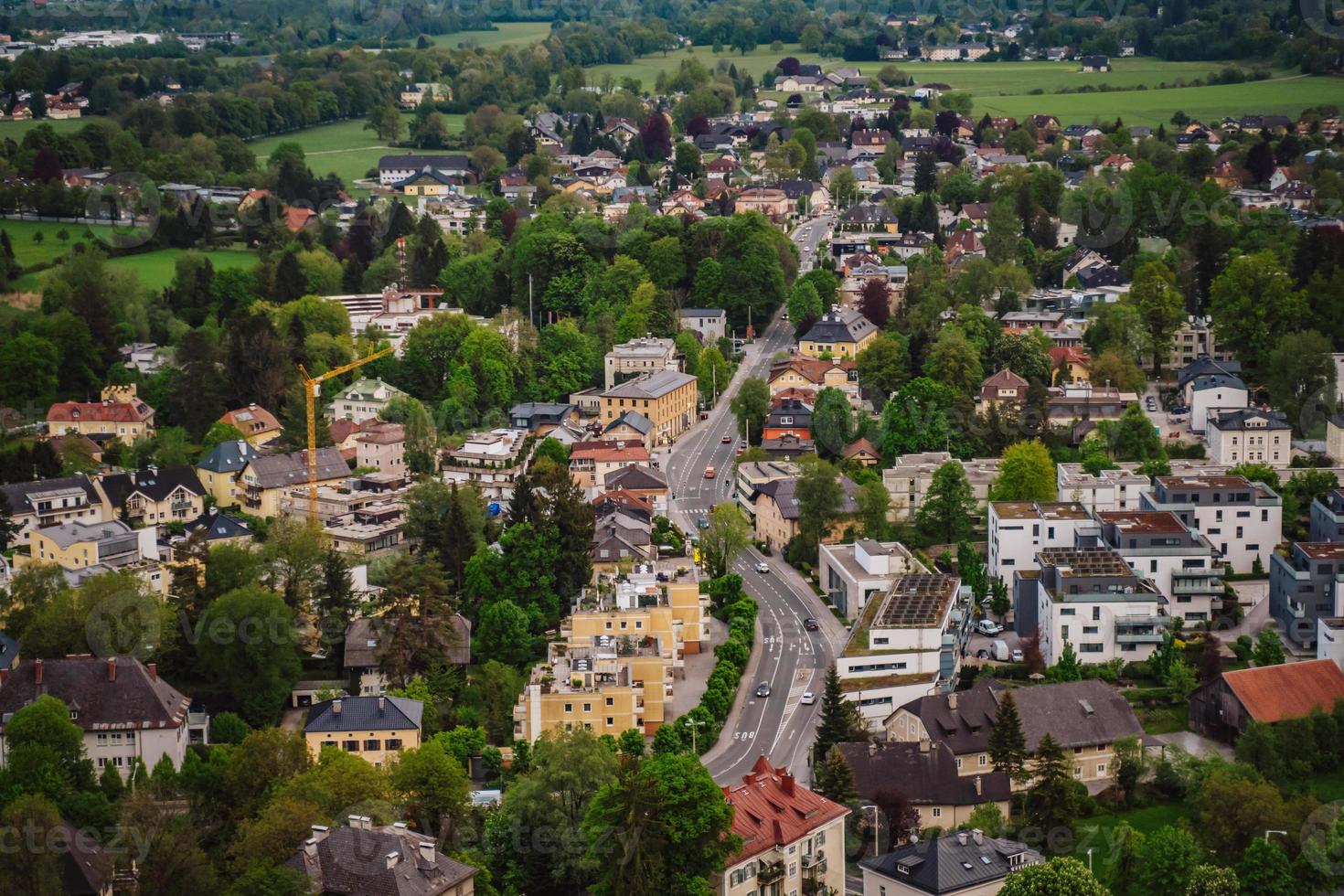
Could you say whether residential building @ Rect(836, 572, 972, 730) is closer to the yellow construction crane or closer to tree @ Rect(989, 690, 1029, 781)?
tree @ Rect(989, 690, 1029, 781)

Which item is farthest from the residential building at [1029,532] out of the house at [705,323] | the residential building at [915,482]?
the house at [705,323]

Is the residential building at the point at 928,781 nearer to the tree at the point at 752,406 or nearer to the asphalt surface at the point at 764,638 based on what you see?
the asphalt surface at the point at 764,638

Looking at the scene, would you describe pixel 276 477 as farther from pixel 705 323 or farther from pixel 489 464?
pixel 705 323

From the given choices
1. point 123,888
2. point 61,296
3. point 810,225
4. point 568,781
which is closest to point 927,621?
point 568,781

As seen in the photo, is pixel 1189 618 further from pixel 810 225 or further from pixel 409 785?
pixel 810 225

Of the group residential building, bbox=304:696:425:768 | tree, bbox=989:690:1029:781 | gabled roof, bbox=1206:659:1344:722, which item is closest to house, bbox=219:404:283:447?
residential building, bbox=304:696:425:768

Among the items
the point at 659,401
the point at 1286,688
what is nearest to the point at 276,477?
the point at 659,401
